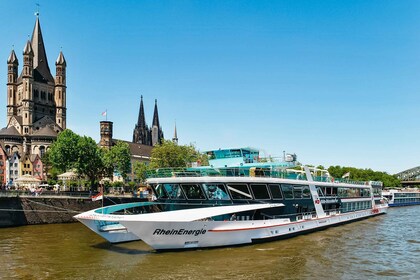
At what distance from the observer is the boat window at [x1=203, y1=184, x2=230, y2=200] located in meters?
28.3

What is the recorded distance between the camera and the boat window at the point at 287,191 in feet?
103

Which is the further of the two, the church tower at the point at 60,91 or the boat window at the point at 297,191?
the church tower at the point at 60,91

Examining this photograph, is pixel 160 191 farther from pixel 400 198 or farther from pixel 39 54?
pixel 39 54

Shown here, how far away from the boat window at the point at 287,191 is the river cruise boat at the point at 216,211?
8 cm

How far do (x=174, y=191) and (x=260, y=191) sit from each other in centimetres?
616

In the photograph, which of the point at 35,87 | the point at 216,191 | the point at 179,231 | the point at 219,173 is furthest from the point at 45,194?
the point at 35,87

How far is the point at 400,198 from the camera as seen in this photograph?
8938 cm

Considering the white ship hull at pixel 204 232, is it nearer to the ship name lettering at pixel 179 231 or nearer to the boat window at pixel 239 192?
the ship name lettering at pixel 179 231

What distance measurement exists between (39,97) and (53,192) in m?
88.6

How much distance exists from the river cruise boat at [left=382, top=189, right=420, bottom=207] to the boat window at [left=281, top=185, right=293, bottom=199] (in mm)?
60245

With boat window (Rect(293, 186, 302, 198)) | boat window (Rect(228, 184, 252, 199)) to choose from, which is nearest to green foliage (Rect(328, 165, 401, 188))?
boat window (Rect(293, 186, 302, 198))

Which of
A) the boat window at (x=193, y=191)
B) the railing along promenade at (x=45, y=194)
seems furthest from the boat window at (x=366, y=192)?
the railing along promenade at (x=45, y=194)

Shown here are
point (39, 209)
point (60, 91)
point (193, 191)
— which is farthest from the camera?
point (60, 91)

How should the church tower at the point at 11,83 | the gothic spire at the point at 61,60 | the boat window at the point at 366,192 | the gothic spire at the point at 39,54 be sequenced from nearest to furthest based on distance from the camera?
1. the boat window at the point at 366,192
2. the church tower at the point at 11,83
3. the gothic spire at the point at 39,54
4. the gothic spire at the point at 61,60
